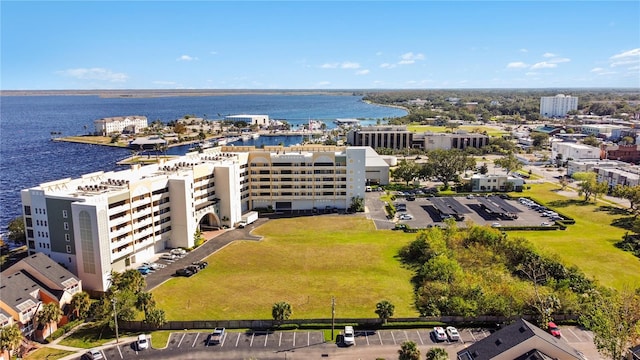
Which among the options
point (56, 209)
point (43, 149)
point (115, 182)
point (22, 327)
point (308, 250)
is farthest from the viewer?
point (43, 149)

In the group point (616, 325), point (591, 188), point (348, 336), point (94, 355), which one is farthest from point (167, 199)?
point (591, 188)

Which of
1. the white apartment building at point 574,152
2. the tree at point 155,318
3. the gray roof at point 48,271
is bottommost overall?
the tree at point 155,318

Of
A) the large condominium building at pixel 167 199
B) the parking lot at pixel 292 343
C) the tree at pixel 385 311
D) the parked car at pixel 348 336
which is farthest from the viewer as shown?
the large condominium building at pixel 167 199

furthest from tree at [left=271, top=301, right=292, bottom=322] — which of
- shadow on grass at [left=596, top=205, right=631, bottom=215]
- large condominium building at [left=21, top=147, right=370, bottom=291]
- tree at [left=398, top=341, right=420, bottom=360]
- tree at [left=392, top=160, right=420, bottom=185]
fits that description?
shadow on grass at [left=596, top=205, right=631, bottom=215]

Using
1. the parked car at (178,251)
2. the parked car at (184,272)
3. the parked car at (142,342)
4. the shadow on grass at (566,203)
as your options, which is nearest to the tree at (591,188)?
the shadow on grass at (566,203)

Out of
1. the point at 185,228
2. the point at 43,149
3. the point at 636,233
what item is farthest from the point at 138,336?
the point at 43,149

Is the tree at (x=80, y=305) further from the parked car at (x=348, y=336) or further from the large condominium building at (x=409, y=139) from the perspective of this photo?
the large condominium building at (x=409, y=139)

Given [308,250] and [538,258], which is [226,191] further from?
[538,258]

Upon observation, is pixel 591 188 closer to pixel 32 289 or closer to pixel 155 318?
pixel 155 318
